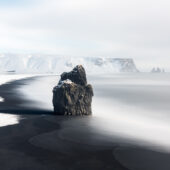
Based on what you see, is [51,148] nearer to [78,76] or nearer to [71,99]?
[71,99]

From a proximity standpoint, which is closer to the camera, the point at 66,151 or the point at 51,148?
the point at 66,151

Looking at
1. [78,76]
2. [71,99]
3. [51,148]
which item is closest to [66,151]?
[51,148]

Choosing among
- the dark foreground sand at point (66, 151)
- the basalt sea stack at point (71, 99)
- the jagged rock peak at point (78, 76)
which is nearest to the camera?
the dark foreground sand at point (66, 151)

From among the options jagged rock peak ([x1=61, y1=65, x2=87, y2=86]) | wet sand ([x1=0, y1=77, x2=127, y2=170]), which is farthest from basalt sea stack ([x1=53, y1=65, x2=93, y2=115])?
wet sand ([x1=0, y1=77, x2=127, y2=170])

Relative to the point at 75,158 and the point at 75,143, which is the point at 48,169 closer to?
the point at 75,158

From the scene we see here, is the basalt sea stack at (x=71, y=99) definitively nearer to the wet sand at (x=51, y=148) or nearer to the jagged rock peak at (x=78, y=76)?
the jagged rock peak at (x=78, y=76)

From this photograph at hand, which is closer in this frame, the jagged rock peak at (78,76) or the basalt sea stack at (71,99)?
the basalt sea stack at (71,99)

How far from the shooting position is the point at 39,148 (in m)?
24.8

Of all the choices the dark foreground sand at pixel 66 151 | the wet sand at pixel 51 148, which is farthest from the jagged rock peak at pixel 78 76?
the dark foreground sand at pixel 66 151

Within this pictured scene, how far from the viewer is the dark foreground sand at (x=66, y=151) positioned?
2088 cm

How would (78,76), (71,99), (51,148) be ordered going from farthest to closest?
(78,76)
(71,99)
(51,148)

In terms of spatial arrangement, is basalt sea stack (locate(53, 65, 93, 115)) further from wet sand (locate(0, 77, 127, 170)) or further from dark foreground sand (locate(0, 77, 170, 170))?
dark foreground sand (locate(0, 77, 170, 170))

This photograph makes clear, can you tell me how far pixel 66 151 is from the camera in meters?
24.1

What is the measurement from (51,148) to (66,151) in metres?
1.64
